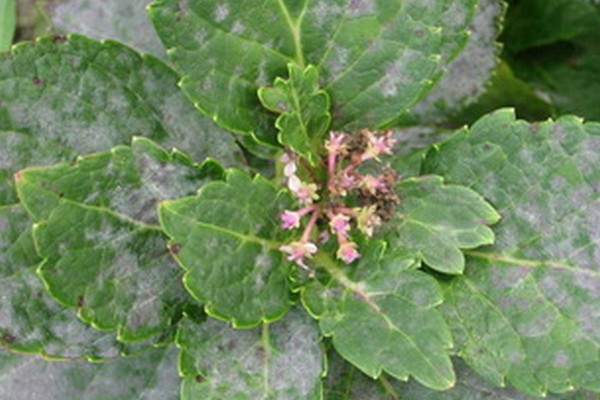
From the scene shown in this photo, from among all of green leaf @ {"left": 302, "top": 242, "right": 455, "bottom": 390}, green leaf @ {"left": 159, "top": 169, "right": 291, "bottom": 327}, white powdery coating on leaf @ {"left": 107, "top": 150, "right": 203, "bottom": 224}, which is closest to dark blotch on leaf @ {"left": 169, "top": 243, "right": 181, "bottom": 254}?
green leaf @ {"left": 159, "top": 169, "right": 291, "bottom": 327}

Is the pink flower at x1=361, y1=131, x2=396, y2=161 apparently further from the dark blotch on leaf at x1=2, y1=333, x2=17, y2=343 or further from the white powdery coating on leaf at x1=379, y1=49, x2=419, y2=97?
the dark blotch on leaf at x1=2, y1=333, x2=17, y2=343

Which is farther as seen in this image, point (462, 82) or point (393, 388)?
point (462, 82)

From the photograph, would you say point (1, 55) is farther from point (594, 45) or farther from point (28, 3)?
point (594, 45)

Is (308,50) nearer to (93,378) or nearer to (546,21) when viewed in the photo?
(93,378)

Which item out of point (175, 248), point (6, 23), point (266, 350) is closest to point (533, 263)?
point (266, 350)

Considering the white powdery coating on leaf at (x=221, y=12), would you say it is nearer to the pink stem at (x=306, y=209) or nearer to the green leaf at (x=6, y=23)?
the pink stem at (x=306, y=209)
